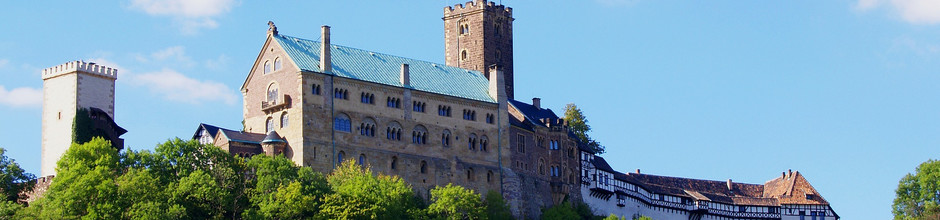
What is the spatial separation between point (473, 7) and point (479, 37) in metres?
2.48

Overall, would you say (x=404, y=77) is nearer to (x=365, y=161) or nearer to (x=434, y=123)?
(x=434, y=123)

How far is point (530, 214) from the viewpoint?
117688 mm

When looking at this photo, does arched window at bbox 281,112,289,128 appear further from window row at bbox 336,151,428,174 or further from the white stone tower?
the white stone tower

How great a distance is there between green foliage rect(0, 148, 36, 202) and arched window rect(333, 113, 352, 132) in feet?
58.9

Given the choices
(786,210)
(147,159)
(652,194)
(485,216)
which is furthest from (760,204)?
(147,159)

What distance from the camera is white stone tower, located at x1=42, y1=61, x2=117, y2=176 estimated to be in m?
106

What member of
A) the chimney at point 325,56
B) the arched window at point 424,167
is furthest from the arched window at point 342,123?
the arched window at point 424,167

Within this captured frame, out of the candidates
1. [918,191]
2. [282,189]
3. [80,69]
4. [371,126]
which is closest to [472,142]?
[371,126]

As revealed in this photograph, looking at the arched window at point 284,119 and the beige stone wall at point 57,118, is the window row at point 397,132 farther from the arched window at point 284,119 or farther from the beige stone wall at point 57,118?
Result: the beige stone wall at point 57,118

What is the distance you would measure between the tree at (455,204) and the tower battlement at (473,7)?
83.5 ft

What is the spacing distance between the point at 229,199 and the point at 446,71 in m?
24.9

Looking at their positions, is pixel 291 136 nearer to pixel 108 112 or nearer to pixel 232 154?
pixel 232 154

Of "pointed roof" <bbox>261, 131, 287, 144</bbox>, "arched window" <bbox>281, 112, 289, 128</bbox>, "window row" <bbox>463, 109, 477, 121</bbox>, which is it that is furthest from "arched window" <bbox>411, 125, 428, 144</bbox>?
"pointed roof" <bbox>261, 131, 287, 144</bbox>

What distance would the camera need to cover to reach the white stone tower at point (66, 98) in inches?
4168
